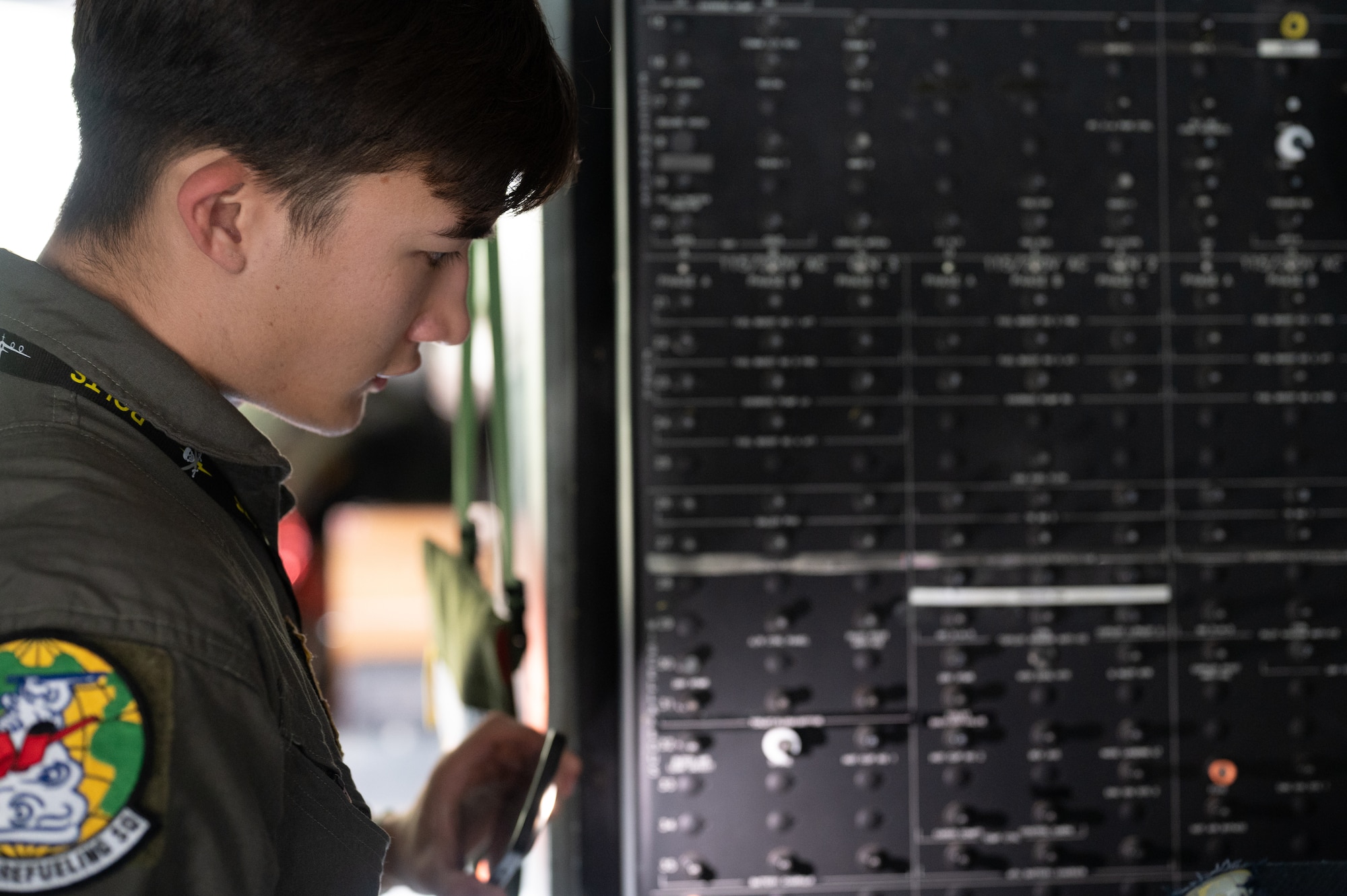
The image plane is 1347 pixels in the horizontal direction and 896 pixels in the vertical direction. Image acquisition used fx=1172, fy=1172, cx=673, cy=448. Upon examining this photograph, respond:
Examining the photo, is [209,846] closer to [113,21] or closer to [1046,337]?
[113,21]

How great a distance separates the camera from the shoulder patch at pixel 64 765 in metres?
0.42

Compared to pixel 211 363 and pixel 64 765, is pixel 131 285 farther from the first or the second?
pixel 64 765

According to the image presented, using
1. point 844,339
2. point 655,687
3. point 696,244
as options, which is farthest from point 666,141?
point 655,687

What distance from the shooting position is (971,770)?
914 millimetres

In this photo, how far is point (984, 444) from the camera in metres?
0.92

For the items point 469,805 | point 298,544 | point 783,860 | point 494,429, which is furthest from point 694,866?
point 298,544

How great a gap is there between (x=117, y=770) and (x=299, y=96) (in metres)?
0.33

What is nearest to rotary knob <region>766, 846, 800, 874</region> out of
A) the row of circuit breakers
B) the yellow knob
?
the row of circuit breakers

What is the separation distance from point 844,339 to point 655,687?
307mm

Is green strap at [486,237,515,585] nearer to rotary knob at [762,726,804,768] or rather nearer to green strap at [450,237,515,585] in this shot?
green strap at [450,237,515,585]

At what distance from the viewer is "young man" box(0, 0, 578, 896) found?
0.44 metres

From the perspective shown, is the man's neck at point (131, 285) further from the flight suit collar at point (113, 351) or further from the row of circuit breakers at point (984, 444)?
the row of circuit breakers at point (984, 444)

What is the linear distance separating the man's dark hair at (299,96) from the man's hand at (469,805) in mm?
470

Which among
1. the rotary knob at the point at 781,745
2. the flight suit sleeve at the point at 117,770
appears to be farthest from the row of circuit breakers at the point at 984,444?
the flight suit sleeve at the point at 117,770
